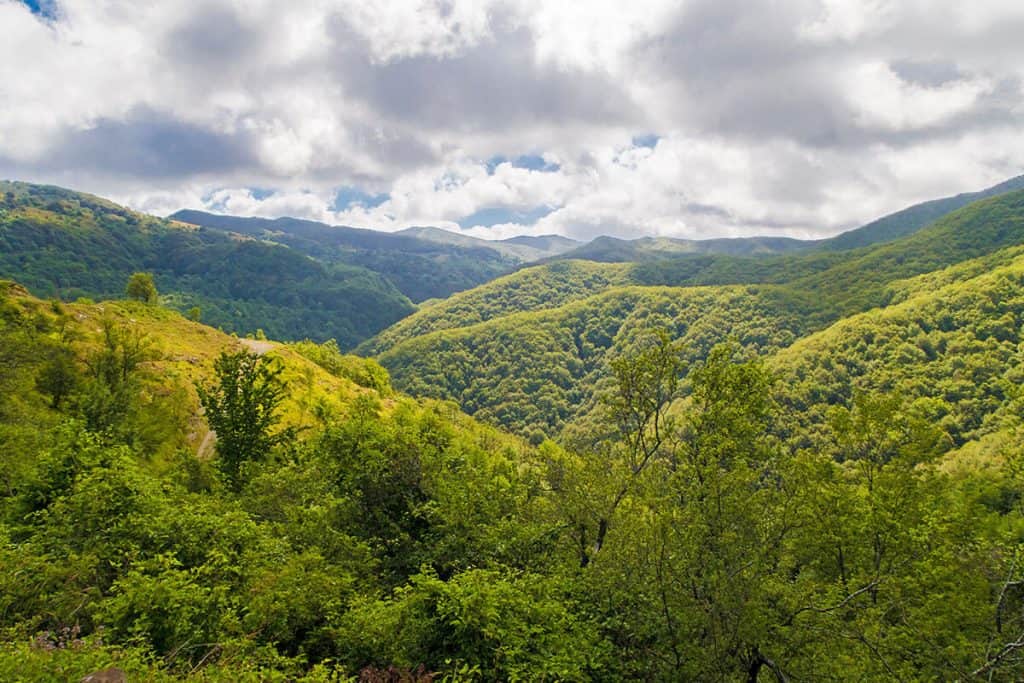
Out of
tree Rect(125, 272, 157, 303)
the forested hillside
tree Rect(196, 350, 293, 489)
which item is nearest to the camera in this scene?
the forested hillside

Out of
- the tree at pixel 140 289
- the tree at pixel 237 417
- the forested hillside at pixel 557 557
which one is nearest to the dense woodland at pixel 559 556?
the forested hillside at pixel 557 557

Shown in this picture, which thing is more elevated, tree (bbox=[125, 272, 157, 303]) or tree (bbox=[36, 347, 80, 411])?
tree (bbox=[125, 272, 157, 303])

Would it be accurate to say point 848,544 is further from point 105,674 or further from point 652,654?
point 105,674

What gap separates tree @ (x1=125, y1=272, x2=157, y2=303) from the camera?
102000mm

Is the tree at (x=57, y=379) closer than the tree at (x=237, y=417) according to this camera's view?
No

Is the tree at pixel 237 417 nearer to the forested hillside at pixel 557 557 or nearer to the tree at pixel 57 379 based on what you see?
the forested hillside at pixel 557 557

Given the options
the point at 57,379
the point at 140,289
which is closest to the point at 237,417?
the point at 57,379

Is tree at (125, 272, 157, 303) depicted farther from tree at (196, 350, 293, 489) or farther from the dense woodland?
the dense woodland

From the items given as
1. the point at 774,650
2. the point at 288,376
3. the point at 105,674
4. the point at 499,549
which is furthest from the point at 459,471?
the point at 288,376

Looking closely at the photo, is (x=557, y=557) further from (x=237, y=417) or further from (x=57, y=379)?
(x=57, y=379)

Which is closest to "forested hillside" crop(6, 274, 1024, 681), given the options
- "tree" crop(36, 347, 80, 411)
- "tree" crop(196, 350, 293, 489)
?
A: "tree" crop(196, 350, 293, 489)

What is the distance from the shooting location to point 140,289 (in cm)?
10300

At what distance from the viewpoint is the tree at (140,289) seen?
335 ft

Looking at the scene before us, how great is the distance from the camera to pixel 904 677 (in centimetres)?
1421
